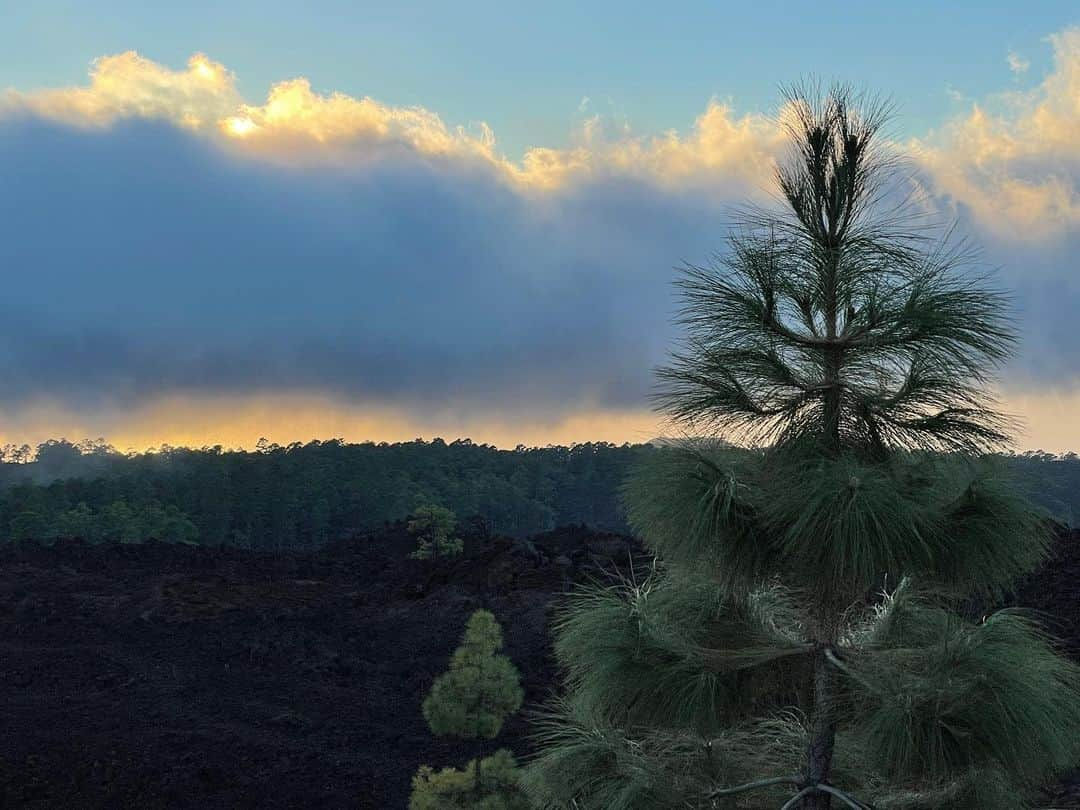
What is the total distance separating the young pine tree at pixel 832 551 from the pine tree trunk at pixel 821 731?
12 mm

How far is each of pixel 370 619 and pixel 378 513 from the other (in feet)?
113

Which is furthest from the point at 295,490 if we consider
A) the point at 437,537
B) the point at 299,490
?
the point at 437,537

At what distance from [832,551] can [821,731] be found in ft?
3.65

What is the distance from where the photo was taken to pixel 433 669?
21219 millimetres

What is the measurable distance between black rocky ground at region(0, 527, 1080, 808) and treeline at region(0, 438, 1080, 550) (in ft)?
51.6

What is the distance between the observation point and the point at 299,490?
195ft

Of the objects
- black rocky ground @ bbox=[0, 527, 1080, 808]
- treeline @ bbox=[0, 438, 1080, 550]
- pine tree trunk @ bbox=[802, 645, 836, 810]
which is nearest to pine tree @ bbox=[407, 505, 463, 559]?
black rocky ground @ bbox=[0, 527, 1080, 808]

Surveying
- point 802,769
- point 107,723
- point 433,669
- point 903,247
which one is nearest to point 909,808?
point 802,769

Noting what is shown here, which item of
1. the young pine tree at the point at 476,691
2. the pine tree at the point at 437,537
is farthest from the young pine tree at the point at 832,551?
the pine tree at the point at 437,537

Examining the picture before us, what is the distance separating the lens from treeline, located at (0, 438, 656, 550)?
156 ft

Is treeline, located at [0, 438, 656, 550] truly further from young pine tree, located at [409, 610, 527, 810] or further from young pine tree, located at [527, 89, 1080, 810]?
young pine tree, located at [527, 89, 1080, 810]

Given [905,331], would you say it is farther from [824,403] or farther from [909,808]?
[909,808]

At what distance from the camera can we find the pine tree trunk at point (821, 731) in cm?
526

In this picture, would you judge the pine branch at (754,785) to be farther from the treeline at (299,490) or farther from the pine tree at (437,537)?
the treeline at (299,490)
